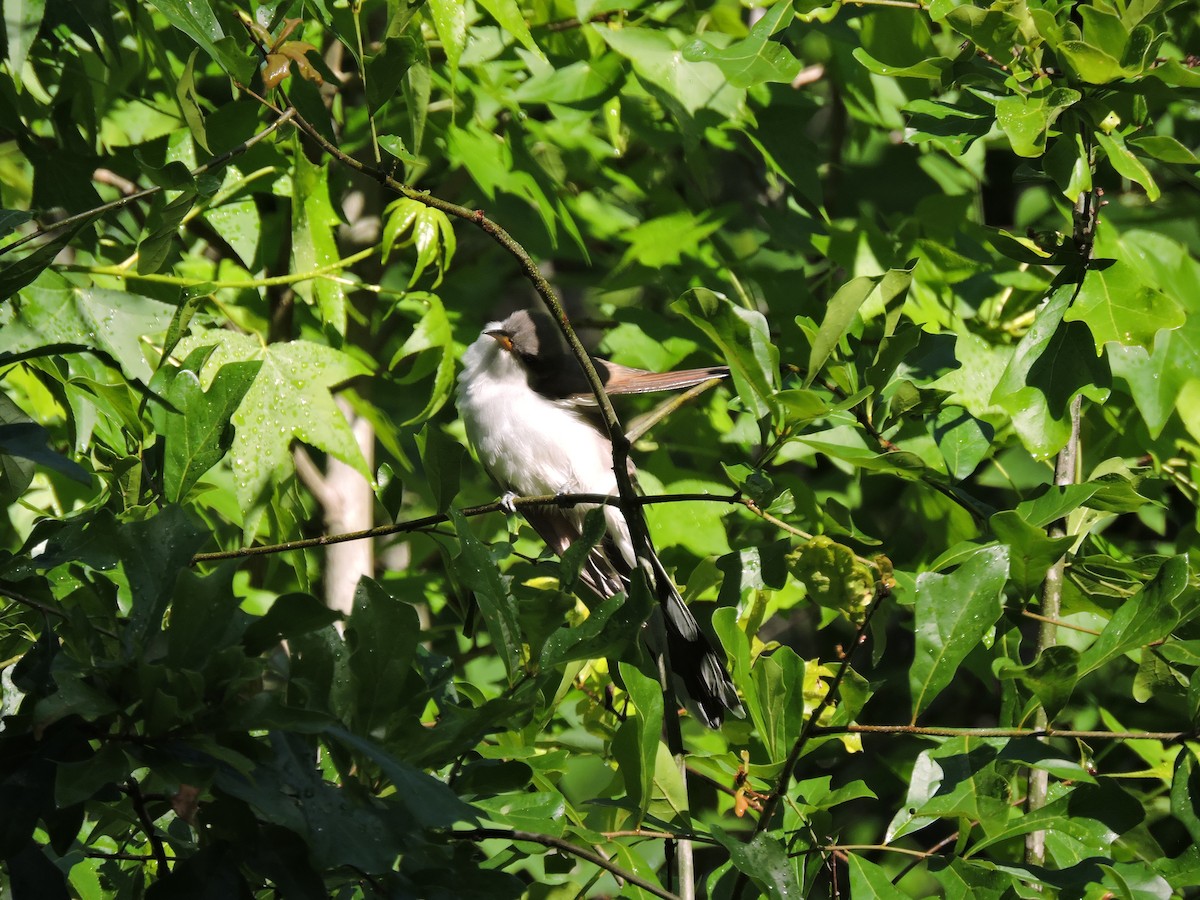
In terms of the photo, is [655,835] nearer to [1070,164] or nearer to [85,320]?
[1070,164]

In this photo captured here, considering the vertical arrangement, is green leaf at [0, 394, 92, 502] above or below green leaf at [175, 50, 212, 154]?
below

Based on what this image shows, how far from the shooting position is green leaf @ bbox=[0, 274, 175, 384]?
2172 mm

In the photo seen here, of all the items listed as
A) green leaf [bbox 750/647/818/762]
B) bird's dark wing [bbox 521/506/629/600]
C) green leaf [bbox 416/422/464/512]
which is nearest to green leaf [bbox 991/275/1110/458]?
green leaf [bbox 750/647/818/762]

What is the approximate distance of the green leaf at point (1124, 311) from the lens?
1833 mm

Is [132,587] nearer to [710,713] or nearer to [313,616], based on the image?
[313,616]

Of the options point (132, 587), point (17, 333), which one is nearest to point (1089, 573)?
point (132, 587)

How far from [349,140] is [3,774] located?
2.28 meters

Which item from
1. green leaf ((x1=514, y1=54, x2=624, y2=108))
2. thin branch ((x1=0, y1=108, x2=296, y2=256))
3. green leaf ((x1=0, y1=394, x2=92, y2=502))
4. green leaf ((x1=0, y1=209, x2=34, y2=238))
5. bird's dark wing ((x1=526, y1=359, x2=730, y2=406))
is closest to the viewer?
green leaf ((x1=0, y1=394, x2=92, y2=502))

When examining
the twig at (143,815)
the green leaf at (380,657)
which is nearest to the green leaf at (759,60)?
the green leaf at (380,657)

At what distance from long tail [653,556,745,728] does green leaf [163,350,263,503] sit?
125cm

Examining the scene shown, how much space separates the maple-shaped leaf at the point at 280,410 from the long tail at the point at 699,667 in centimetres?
80

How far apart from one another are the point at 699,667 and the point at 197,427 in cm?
144

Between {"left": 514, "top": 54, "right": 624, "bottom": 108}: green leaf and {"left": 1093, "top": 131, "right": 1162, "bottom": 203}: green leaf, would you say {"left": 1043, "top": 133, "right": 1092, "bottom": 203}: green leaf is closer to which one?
{"left": 1093, "top": 131, "right": 1162, "bottom": 203}: green leaf

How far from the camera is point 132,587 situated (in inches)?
44.4
